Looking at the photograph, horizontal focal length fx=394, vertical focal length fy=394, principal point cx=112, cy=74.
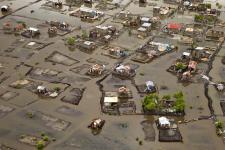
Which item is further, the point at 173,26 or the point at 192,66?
the point at 173,26

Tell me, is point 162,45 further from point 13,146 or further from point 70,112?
point 13,146

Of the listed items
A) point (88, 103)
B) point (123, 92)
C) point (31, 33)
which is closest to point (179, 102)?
point (123, 92)

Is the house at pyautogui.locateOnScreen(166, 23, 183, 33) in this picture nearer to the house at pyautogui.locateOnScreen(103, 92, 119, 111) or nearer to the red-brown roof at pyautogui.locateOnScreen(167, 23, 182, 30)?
the red-brown roof at pyautogui.locateOnScreen(167, 23, 182, 30)

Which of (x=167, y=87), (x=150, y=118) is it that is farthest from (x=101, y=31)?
(x=150, y=118)

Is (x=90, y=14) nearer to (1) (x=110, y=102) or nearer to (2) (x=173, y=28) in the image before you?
(2) (x=173, y=28)

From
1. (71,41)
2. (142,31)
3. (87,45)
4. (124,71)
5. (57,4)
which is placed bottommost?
(124,71)

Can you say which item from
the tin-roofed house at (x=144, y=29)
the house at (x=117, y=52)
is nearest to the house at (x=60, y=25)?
the house at (x=117, y=52)

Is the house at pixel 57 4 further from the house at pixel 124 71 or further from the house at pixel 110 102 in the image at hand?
the house at pixel 110 102

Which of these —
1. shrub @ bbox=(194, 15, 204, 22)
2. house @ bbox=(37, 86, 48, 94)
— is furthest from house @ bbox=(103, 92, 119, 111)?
shrub @ bbox=(194, 15, 204, 22)

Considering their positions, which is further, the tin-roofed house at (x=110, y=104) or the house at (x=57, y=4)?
the house at (x=57, y=4)
